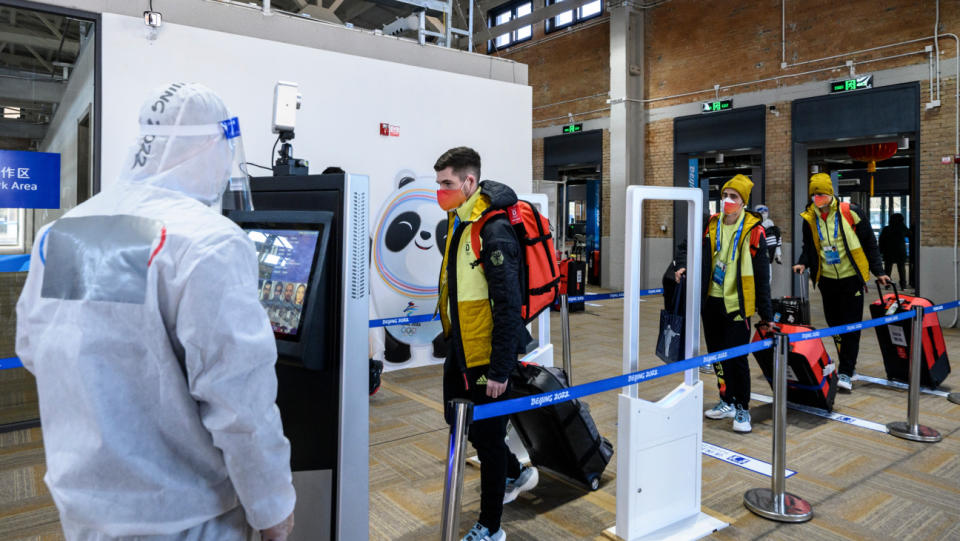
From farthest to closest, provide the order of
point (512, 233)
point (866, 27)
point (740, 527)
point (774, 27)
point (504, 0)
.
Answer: point (504, 0), point (774, 27), point (866, 27), point (740, 527), point (512, 233)

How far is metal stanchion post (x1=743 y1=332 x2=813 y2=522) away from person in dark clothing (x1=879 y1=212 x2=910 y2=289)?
10.6 metres

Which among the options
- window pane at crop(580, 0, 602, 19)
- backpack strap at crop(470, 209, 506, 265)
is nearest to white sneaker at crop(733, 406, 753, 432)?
backpack strap at crop(470, 209, 506, 265)

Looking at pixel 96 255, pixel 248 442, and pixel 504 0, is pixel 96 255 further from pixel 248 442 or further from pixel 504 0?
pixel 504 0

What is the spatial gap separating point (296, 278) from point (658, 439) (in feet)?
5.57

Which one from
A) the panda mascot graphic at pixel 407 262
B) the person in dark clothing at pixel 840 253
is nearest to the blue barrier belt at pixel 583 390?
the person in dark clothing at pixel 840 253

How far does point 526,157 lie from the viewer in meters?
6.48

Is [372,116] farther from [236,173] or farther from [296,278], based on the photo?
[236,173]

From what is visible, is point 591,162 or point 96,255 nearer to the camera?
point 96,255

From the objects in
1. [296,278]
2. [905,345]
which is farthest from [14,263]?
[905,345]

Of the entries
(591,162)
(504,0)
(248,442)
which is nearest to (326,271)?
(248,442)

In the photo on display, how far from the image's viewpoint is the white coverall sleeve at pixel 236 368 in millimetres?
1051

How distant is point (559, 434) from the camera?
3.06 meters

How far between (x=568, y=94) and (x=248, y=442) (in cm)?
1354

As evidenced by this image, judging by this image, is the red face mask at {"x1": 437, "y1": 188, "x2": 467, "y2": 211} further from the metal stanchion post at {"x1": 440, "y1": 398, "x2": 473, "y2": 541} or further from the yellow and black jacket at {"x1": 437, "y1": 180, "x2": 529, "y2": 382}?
the metal stanchion post at {"x1": 440, "y1": 398, "x2": 473, "y2": 541}
